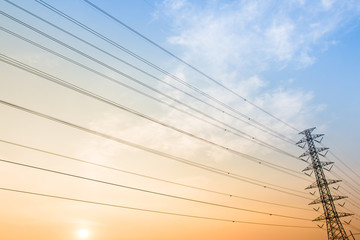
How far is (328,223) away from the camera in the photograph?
29188 millimetres

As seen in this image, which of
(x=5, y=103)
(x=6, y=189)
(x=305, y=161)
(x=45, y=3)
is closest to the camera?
(x=5, y=103)

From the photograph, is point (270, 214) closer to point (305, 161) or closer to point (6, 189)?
point (305, 161)

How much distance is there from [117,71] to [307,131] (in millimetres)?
30067

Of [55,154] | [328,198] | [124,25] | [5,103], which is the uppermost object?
[124,25]

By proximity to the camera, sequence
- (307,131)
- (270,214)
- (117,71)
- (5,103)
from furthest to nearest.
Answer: (307,131) → (270,214) → (117,71) → (5,103)

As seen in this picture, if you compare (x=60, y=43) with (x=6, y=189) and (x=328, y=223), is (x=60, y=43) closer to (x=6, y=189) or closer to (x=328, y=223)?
(x=6, y=189)

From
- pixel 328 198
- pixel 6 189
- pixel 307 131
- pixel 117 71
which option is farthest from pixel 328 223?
pixel 6 189

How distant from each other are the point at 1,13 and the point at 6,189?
705 cm

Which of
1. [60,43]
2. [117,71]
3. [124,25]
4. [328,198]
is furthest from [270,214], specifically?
[60,43]

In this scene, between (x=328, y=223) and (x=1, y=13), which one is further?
(x=328, y=223)

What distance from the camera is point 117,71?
12914 mm

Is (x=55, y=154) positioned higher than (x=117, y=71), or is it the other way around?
(x=117, y=71)

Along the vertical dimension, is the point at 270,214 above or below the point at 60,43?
below

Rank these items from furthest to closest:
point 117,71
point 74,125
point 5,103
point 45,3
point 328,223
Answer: point 328,223
point 117,71
point 45,3
point 74,125
point 5,103
